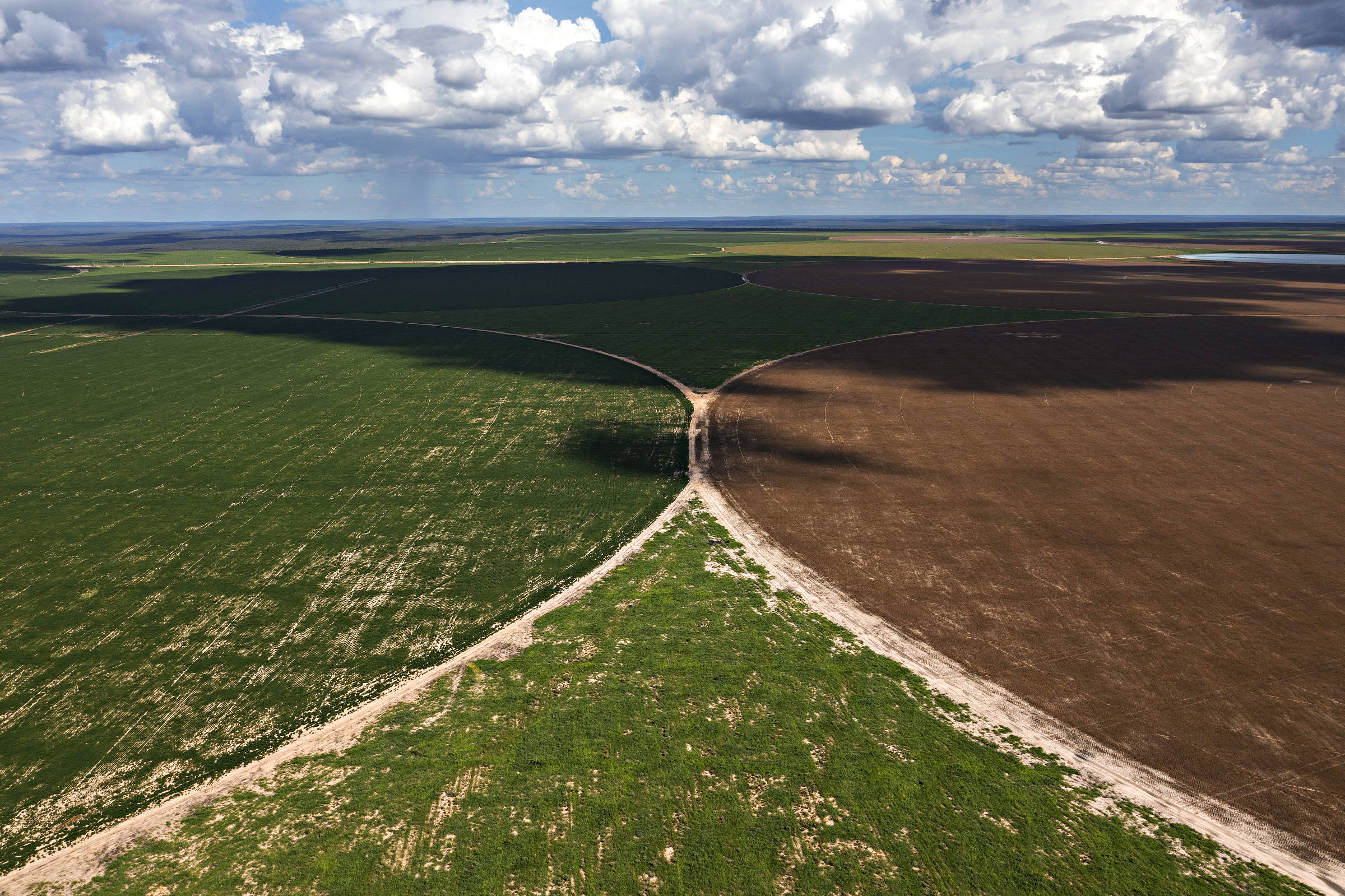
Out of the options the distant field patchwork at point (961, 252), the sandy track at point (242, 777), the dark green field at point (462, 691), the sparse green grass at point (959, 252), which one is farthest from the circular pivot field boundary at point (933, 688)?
the distant field patchwork at point (961, 252)

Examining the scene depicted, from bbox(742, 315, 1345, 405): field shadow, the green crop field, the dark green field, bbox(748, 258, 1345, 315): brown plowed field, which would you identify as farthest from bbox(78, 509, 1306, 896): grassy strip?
bbox(748, 258, 1345, 315): brown plowed field

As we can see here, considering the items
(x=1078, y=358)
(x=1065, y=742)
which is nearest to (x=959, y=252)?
(x=1078, y=358)

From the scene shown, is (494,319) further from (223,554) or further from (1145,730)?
(1145,730)

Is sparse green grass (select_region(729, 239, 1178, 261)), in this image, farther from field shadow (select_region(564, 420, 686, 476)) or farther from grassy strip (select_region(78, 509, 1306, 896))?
grassy strip (select_region(78, 509, 1306, 896))

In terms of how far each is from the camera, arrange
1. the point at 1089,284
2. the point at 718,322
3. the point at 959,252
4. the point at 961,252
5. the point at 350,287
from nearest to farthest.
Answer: the point at 718,322 → the point at 1089,284 → the point at 350,287 → the point at 959,252 → the point at 961,252

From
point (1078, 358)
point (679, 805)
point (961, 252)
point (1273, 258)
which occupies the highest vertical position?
point (961, 252)

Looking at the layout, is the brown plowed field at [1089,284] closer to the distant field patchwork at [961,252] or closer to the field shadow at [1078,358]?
the field shadow at [1078,358]

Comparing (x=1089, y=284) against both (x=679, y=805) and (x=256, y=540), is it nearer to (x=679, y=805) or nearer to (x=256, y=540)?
(x=256, y=540)

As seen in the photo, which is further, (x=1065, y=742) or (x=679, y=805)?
(x=1065, y=742)

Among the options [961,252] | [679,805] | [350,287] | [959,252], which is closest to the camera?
[679,805]
